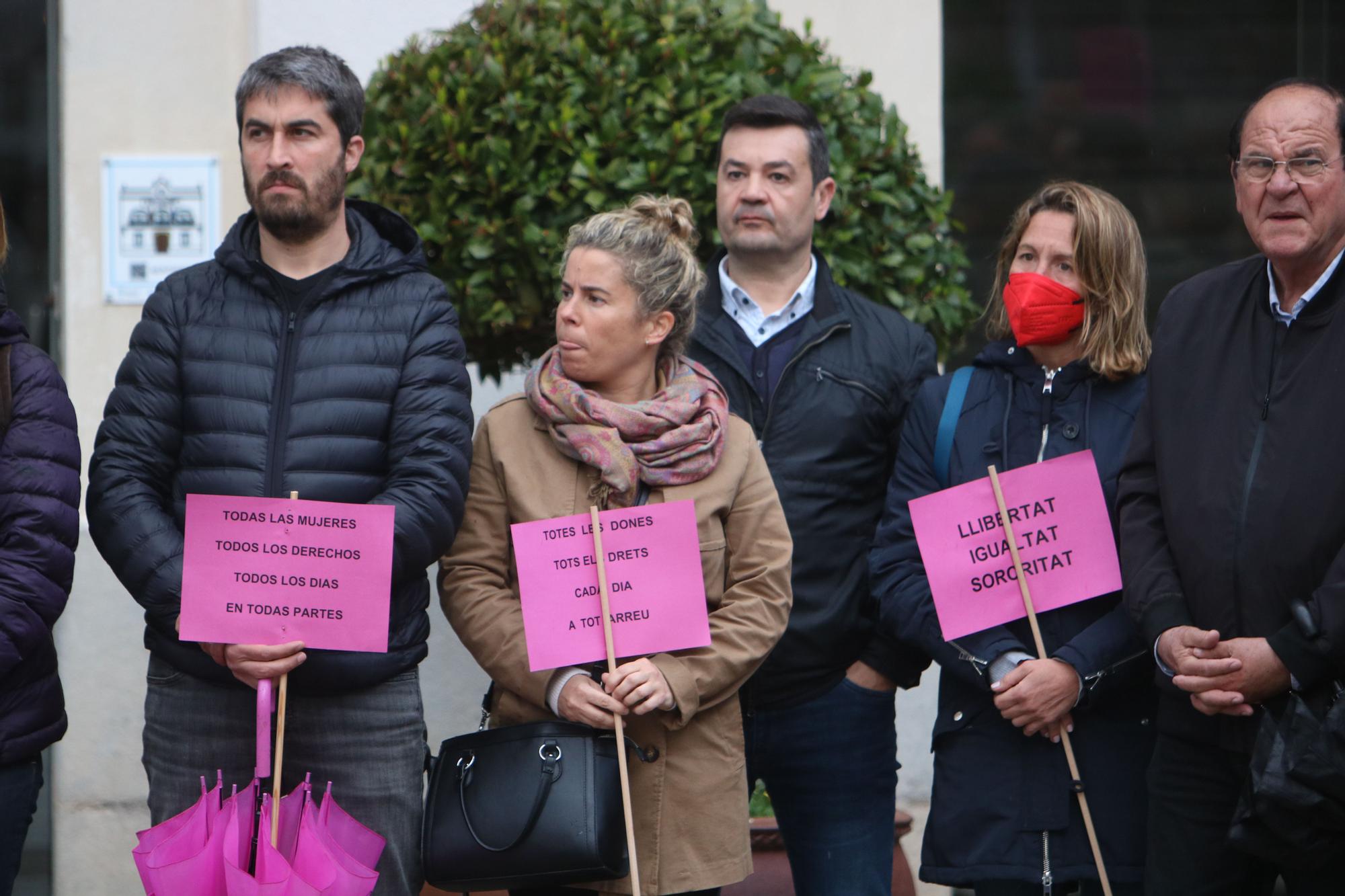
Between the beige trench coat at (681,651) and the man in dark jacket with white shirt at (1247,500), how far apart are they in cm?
80

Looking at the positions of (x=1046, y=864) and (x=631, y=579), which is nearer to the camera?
(x=631, y=579)

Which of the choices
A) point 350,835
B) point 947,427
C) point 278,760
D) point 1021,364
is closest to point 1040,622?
point 947,427

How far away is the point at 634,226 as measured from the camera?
371 cm

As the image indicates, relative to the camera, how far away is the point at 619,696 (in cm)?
340

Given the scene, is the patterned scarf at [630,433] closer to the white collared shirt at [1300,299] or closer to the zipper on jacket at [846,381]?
the zipper on jacket at [846,381]

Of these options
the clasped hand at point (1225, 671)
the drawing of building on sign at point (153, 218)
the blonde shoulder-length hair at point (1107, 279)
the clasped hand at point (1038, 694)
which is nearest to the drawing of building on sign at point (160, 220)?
the drawing of building on sign at point (153, 218)

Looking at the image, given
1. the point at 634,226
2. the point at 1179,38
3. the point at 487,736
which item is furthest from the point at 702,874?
the point at 1179,38

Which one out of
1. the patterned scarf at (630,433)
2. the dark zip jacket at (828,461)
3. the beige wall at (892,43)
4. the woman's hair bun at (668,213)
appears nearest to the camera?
the patterned scarf at (630,433)

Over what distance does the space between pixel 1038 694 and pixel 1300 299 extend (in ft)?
3.29

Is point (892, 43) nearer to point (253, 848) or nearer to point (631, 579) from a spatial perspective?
point (631, 579)

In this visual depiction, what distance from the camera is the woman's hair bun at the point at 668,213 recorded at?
377 cm

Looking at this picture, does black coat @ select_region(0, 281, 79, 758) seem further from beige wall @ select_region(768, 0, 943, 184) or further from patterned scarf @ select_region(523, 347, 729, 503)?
beige wall @ select_region(768, 0, 943, 184)

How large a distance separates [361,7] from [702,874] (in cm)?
361

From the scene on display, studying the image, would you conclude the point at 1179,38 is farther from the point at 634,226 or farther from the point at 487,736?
the point at 487,736
